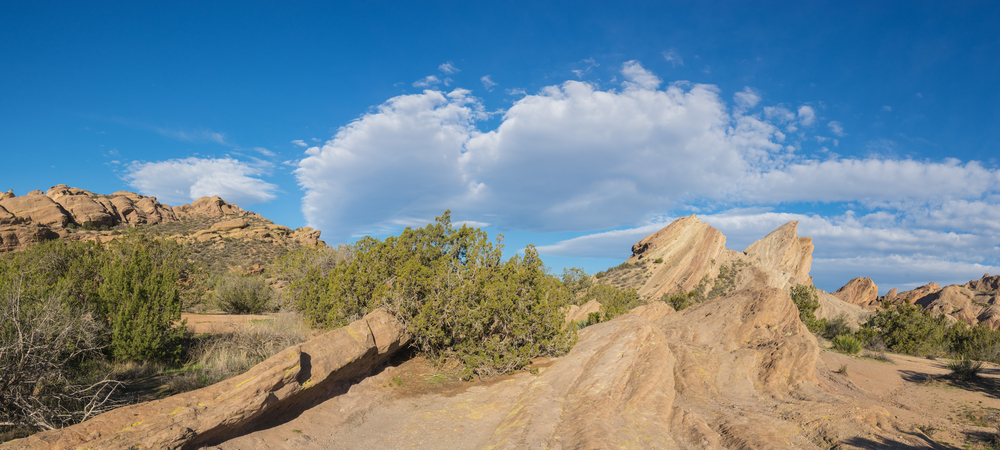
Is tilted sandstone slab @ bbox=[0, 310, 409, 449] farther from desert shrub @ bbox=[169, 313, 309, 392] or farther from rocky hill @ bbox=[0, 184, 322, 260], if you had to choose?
rocky hill @ bbox=[0, 184, 322, 260]

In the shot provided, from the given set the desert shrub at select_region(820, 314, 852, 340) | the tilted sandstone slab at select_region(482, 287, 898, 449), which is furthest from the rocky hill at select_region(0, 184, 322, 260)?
the desert shrub at select_region(820, 314, 852, 340)

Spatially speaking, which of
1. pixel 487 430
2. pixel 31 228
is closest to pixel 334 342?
pixel 487 430

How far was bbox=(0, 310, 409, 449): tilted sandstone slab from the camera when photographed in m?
5.25

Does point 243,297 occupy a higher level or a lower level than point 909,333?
higher

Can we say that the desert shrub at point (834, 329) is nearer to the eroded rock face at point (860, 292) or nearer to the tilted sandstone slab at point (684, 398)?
the tilted sandstone slab at point (684, 398)

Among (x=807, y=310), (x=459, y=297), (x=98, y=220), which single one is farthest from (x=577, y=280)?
(x=98, y=220)

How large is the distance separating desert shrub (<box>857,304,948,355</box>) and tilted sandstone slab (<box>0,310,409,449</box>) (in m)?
33.4

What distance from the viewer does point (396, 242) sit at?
43.3 feet

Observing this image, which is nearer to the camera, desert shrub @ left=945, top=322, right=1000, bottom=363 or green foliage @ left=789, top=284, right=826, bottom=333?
desert shrub @ left=945, top=322, right=1000, bottom=363

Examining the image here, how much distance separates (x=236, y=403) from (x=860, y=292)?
10863 centimetres

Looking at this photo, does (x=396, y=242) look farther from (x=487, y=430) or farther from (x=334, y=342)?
(x=487, y=430)

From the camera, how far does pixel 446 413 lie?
30.2ft

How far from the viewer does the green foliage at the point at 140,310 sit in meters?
10.8

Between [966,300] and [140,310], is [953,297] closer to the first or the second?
[966,300]
